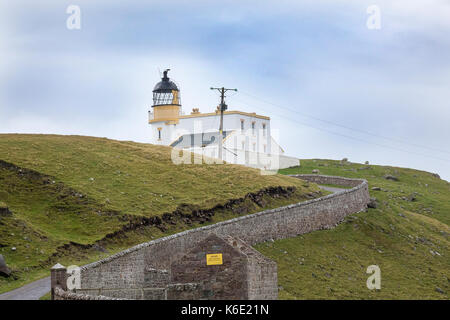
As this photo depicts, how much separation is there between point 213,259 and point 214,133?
6704 cm

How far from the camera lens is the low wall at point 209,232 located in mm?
37438

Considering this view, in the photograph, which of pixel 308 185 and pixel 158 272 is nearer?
pixel 158 272

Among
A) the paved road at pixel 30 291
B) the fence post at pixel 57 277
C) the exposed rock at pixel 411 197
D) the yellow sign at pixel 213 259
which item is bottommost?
the paved road at pixel 30 291

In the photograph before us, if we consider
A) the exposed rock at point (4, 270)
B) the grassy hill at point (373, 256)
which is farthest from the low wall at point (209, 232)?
the exposed rock at point (4, 270)

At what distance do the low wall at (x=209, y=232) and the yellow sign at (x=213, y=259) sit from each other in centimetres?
317

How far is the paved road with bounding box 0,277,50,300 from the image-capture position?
36.2 m

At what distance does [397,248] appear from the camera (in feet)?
193

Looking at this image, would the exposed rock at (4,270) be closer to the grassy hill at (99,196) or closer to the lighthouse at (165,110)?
the grassy hill at (99,196)

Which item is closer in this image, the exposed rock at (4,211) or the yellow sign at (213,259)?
the yellow sign at (213,259)

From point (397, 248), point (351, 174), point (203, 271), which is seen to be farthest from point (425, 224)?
point (203, 271)

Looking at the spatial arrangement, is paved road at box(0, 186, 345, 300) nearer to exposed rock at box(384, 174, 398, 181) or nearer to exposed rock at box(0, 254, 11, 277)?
exposed rock at box(0, 254, 11, 277)
